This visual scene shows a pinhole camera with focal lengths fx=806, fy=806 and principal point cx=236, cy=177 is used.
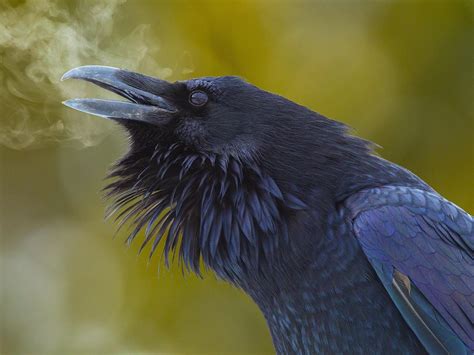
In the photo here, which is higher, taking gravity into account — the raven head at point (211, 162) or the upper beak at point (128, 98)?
the upper beak at point (128, 98)

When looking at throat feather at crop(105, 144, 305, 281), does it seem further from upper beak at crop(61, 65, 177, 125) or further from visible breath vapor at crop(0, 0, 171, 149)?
visible breath vapor at crop(0, 0, 171, 149)

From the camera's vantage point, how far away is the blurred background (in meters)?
7.16

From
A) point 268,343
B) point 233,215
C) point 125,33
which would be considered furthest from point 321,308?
point 125,33

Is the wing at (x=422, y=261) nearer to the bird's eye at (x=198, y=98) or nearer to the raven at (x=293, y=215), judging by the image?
the raven at (x=293, y=215)

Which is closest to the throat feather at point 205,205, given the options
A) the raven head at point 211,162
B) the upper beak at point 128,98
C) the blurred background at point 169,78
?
the raven head at point 211,162

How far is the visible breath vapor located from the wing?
3.80 meters

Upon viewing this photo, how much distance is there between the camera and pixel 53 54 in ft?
23.7

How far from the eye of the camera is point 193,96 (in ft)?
13.1

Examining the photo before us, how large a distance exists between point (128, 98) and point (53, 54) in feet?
11.5

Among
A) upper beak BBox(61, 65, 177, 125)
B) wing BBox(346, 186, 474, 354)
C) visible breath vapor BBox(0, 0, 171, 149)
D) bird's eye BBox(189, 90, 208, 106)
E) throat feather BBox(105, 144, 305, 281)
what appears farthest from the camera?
visible breath vapor BBox(0, 0, 171, 149)

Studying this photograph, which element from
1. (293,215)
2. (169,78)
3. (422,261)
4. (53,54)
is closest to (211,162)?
(293,215)

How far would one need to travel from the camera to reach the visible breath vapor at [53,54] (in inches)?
282

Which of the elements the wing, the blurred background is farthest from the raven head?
the blurred background

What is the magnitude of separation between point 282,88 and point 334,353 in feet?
13.9
